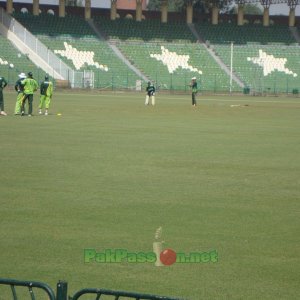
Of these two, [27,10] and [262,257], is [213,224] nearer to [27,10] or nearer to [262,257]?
[262,257]

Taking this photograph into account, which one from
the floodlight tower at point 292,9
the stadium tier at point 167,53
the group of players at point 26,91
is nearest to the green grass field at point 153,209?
the group of players at point 26,91

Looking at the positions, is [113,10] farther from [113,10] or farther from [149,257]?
[149,257]

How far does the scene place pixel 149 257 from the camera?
33.2ft

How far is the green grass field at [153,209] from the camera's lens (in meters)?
9.25

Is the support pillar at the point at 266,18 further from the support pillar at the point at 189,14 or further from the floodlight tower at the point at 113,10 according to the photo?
the floodlight tower at the point at 113,10

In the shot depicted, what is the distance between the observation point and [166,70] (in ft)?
259

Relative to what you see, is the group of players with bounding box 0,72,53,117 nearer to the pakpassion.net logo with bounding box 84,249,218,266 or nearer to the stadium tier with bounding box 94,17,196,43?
the pakpassion.net logo with bounding box 84,249,218,266

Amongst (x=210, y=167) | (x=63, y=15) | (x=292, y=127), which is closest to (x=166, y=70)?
(x=63, y=15)

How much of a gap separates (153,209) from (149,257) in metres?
3.28

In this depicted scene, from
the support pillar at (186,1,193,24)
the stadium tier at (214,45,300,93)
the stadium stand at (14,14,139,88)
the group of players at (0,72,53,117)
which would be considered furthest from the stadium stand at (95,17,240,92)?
the group of players at (0,72,53,117)

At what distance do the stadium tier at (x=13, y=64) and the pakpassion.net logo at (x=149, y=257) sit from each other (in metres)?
60.8

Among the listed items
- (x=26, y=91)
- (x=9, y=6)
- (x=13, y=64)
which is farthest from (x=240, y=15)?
(x=26, y=91)

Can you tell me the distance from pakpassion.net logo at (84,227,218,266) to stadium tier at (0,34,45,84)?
200 ft

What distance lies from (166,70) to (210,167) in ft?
197
